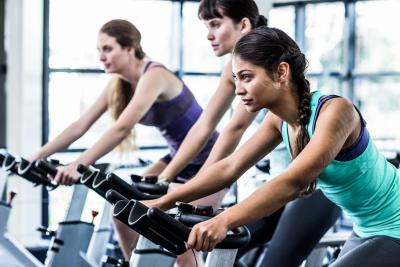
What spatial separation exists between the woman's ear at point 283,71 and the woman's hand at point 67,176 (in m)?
1.15

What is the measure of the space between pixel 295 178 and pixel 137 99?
1.34m

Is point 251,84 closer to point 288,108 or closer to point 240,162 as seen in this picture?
point 288,108

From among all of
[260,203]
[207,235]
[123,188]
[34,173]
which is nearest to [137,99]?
[34,173]

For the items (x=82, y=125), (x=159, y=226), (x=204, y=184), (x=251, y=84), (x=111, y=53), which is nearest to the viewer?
(x=159, y=226)

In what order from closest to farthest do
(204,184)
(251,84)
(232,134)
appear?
(251,84)
(204,184)
(232,134)

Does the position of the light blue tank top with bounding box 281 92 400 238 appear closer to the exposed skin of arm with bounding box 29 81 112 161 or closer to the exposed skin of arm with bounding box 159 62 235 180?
the exposed skin of arm with bounding box 159 62 235 180

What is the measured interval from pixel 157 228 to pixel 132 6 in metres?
4.52

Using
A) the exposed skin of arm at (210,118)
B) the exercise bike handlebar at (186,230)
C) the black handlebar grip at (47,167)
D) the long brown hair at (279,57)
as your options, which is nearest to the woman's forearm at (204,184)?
the long brown hair at (279,57)

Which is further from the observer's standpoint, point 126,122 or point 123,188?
point 126,122

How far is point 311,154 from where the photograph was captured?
1.65m

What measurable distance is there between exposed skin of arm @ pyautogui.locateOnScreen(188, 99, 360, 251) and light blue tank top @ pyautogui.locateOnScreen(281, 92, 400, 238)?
6cm

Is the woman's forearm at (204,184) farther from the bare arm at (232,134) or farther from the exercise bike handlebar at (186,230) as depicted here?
the bare arm at (232,134)

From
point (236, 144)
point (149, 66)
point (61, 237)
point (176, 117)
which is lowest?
point (61, 237)

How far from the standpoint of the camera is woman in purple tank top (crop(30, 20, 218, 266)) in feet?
9.39
